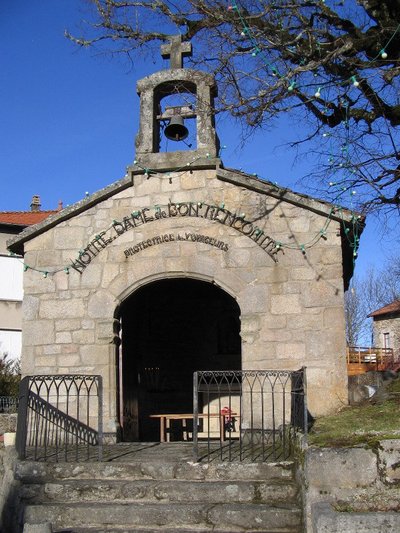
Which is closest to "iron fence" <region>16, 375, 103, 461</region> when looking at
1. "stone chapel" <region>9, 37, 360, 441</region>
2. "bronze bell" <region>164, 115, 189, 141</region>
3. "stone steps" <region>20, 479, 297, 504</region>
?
"stone chapel" <region>9, 37, 360, 441</region>

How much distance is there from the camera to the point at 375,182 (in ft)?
27.2

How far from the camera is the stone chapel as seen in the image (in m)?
9.24

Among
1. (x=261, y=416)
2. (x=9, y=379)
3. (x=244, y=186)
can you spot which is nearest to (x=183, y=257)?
(x=244, y=186)

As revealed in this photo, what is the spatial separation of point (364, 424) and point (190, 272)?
3659mm

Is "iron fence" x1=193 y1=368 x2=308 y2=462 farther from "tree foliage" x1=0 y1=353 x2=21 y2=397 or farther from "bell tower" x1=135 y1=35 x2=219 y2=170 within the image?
"tree foliage" x1=0 y1=353 x2=21 y2=397

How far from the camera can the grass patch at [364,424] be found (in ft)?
19.3

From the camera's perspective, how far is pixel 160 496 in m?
6.75

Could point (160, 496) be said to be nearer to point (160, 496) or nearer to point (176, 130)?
point (160, 496)

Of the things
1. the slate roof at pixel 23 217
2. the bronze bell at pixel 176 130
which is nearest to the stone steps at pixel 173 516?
the bronze bell at pixel 176 130

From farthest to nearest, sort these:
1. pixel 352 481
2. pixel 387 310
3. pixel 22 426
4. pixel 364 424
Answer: pixel 387 310
pixel 22 426
pixel 364 424
pixel 352 481

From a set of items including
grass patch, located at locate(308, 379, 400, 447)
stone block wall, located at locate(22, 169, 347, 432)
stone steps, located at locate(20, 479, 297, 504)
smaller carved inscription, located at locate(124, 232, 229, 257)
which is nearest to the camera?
grass patch, located at locate(308, 379, 400, 447)

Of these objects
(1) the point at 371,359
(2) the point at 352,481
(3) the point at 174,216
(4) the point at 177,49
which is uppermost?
(4) the point at 177,49

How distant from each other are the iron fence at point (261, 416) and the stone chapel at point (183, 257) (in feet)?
1.18

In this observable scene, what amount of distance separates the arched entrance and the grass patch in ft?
15.9
